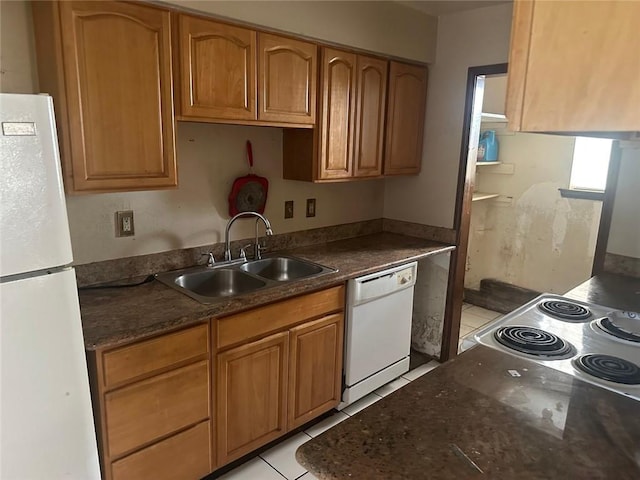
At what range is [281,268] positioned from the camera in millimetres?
2703

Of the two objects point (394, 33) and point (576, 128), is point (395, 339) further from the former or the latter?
point (576, 128)

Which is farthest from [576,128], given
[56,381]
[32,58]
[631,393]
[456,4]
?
[456,4]

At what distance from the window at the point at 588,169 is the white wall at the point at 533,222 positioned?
0.17ft

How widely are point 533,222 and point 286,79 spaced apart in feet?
9.14

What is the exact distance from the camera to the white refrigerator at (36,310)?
4.04ft

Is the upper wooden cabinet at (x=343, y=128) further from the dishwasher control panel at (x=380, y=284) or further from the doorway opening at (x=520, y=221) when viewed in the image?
the doorway opening at (x=520, y=221)

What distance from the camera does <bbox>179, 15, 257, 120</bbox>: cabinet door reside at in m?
1.95

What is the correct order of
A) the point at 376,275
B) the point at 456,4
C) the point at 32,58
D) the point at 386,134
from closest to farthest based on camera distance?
the point at 32,58 < the point at 376,275 < the point at 456,4 < the point at 386,134

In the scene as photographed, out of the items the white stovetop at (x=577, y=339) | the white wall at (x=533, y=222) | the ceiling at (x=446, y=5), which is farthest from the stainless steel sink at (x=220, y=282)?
the white wall at (x=533, y=222)

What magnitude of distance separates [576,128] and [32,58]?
1.97 metres

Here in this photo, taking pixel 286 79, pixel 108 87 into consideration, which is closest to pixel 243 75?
pixel 286 79

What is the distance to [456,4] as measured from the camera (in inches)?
110

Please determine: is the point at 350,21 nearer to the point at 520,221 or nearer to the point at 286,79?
the point at 286,79

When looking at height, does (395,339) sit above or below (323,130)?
below
